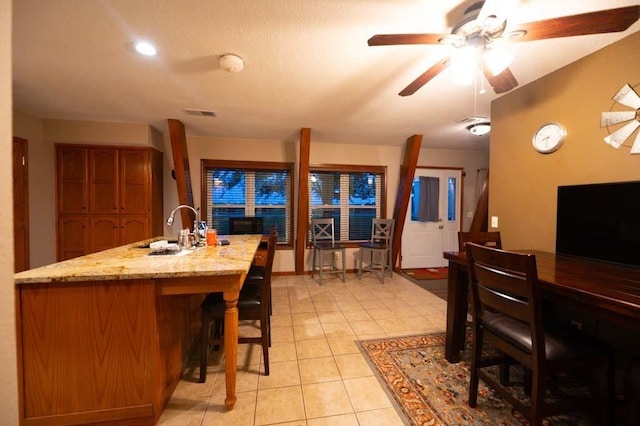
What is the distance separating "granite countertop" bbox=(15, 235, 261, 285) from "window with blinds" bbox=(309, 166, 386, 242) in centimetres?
286

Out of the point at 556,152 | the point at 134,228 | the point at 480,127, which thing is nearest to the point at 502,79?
the point at 556,152

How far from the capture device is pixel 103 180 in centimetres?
356

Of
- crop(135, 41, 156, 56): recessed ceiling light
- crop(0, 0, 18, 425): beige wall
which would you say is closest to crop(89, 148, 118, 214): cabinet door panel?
crop(135, 41, 156, 56): recessed ceiling light

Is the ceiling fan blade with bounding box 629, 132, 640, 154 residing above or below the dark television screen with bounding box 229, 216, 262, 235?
above

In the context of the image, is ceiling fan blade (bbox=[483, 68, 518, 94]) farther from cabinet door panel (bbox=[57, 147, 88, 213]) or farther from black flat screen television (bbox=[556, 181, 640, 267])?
cabinet door panel (bbox=[57, 147, 88, 213])

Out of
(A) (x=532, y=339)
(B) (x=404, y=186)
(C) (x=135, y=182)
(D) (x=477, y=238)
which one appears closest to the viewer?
(A) (x=532, y=339)

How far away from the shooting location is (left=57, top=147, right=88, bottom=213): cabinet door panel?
346 cm

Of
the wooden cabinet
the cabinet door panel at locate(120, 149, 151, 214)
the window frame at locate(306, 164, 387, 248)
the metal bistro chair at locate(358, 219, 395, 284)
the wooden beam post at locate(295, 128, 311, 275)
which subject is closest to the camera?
the wooden cabinet

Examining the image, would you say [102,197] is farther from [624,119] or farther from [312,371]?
[624,119]

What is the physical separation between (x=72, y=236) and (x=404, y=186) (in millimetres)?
5113

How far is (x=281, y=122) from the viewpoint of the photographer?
3428 mm

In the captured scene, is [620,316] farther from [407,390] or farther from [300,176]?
[300,176]

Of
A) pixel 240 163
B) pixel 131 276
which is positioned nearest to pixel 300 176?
pixel 240 163

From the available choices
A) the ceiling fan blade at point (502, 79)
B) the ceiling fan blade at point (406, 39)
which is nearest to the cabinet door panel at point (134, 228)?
the ceiling fan blade at point (406, 39)
